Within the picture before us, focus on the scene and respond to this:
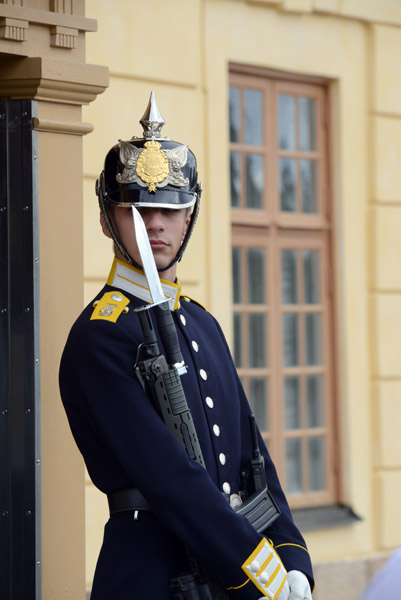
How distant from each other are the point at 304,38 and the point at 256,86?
1.22ft

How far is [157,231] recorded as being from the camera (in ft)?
9.18

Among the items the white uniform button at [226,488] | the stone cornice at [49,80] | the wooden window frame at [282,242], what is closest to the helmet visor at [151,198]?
the white uniform button at [226,488]

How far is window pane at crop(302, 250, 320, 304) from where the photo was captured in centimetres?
648

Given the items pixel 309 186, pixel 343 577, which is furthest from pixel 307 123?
pixel 343 577

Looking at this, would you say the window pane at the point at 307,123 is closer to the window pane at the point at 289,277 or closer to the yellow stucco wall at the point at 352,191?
the yellow stucco wall at the point at 352,191

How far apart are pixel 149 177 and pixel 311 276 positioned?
3.76 m

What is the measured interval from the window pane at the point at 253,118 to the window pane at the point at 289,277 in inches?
24.8

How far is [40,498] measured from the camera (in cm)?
361

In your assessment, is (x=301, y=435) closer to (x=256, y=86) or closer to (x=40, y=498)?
(x=256, y=86)

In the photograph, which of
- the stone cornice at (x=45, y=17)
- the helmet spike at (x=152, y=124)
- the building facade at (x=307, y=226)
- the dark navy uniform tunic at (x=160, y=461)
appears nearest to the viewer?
the dark navy uniform tunic at (x=160, y=461)

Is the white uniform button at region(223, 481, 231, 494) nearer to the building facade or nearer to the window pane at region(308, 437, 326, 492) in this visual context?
Result: the building facade

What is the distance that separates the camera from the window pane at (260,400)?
6238 mm

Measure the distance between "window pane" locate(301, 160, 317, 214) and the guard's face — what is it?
368 centimetres

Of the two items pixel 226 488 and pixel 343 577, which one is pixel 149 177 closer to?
pixel 226 488
